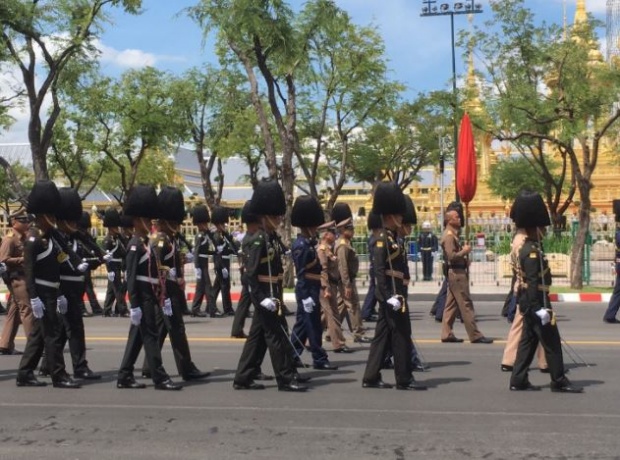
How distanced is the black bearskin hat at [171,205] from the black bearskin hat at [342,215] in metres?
3.62

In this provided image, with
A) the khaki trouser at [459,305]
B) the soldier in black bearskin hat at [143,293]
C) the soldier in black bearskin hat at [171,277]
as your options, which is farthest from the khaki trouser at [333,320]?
the soldier in black bearskin hat at [143,293]

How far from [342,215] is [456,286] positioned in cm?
187

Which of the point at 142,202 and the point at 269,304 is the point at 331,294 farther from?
the point at 142,202

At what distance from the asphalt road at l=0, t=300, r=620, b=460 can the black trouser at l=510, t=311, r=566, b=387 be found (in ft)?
0.68

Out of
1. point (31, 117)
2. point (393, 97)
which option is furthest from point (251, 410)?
point (393, 97)

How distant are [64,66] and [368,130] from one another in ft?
49.4

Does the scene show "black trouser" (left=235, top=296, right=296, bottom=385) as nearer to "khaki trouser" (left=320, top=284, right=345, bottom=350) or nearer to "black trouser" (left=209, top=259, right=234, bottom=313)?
"khaki trouser" (left=320, top=284, right=345, bottom=350)

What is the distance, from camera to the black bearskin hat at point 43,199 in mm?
9359

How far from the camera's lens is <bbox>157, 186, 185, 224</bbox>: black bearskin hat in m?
9.66

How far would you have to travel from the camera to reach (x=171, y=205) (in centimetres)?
974

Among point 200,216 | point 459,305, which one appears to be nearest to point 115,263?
point 200,216

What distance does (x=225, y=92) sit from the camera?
3734 centimetres

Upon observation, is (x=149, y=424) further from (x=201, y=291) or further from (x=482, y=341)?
(x=201, y=291)

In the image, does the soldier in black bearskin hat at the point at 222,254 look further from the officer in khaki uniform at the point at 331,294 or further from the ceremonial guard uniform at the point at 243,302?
the officer in khaki uniform at the point at 331,294
